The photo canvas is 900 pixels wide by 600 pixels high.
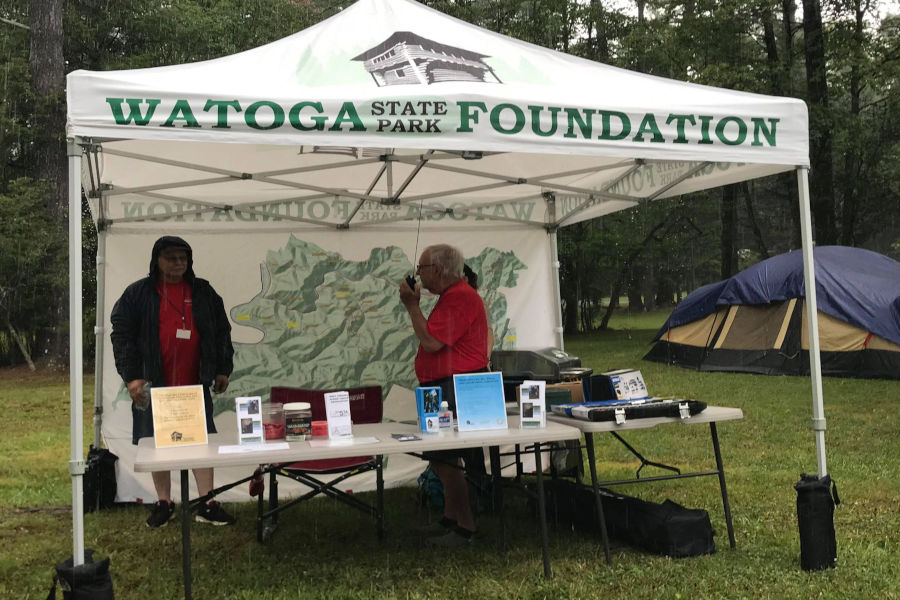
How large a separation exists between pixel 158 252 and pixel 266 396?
4.24 feet

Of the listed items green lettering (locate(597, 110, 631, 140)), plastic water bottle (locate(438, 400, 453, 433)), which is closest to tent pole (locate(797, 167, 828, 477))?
green lettering (locate(597, 110, 631, 140))

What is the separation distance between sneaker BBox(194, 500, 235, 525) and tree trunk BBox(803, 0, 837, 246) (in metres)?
13.5

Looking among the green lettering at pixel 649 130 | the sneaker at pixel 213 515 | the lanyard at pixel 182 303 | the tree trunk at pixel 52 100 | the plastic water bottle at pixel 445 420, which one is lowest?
the sneaker at pixel 213 515

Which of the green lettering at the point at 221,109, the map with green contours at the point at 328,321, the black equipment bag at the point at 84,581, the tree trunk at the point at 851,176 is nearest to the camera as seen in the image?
the black equipment bag at the point at 84,581

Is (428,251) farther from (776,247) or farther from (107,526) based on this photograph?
(776,247)

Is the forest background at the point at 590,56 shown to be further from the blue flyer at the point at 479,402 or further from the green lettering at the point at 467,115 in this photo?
the green lettering at the point at 467,115

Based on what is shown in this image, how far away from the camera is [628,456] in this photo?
6.72 metres

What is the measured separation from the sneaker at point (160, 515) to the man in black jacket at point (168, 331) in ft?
0.47

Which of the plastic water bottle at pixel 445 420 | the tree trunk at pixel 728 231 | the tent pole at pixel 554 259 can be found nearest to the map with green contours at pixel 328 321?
the tent pole at pixel 554 259

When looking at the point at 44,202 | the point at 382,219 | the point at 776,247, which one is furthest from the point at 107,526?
the point at 776,247

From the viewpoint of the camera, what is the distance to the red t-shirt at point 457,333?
4.05 metres

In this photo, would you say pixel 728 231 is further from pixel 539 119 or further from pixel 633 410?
pixel 539 119

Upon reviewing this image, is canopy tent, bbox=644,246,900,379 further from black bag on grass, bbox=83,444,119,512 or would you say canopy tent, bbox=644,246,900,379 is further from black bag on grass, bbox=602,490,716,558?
black bag on grass, bbox=83,444,119,512

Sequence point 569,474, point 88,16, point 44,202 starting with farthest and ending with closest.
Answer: point 88,16
point 44,202
point 569,474
